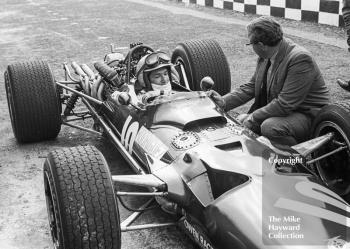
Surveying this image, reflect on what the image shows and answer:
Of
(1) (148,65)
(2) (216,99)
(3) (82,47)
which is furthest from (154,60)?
(3) (82,47)

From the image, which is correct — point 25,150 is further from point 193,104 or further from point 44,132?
point 193,104

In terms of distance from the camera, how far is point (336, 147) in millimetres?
3678

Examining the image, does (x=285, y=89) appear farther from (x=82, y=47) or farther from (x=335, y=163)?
(x=82, y=47)

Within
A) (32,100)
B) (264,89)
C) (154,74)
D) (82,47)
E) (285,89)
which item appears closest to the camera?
(285,89)

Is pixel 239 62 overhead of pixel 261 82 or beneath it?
beneath

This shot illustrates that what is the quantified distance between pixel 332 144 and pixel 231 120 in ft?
2.27

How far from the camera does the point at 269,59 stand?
4250 millimetres

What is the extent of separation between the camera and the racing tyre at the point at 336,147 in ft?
11.6

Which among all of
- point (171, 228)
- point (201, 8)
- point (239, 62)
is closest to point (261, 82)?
point (171, 228)

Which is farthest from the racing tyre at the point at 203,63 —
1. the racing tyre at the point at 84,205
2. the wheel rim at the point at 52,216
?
the racing tyre at the point at 84,205

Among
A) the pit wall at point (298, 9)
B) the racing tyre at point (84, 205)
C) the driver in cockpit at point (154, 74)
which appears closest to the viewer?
the racing tyre at point (84, 205)

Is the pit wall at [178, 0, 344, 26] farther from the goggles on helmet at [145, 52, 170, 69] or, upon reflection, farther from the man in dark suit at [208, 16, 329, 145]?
the goggles on helmet at [145, 52, 170, 69]

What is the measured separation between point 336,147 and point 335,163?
0.41 ft

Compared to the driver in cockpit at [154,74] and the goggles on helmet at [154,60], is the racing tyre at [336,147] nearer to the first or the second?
the driver in cockpit at [154,74]
